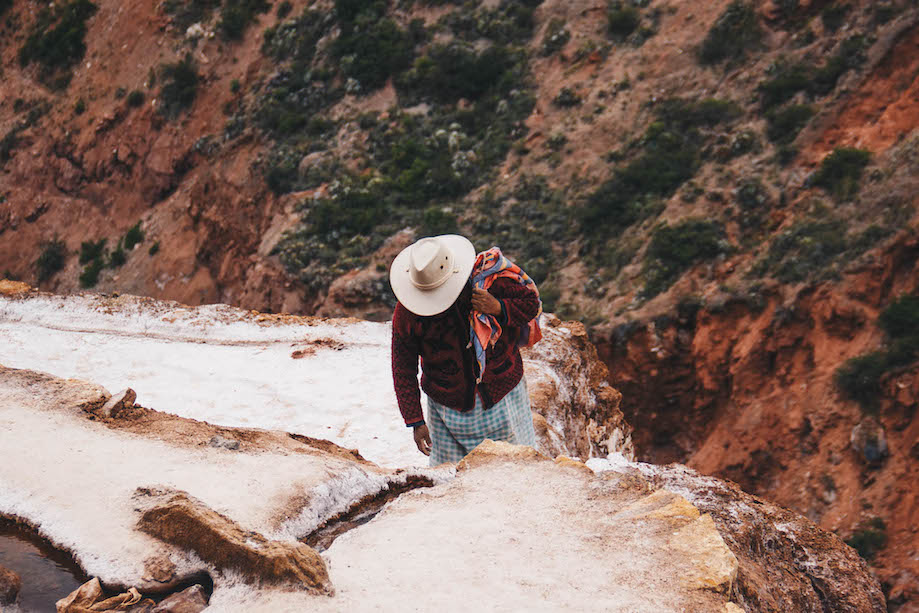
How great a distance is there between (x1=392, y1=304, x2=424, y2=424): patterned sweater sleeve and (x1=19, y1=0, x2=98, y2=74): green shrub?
26.8 m

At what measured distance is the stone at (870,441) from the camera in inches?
411

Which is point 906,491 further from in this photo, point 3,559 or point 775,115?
point 3,559

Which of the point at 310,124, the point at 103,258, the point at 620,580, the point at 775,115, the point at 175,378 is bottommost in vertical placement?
the point at 103,258

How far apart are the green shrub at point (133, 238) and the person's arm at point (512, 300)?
20.9m

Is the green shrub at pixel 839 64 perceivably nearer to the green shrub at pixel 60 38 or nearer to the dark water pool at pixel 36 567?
the dark water pool at pixel 36 567

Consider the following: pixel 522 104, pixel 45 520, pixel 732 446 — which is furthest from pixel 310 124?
pixel 45 520

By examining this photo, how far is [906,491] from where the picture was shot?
32.5ft

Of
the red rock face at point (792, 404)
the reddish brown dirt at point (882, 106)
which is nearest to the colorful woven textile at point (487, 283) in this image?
the red rock face at point (792, 404)

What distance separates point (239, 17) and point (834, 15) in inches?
643

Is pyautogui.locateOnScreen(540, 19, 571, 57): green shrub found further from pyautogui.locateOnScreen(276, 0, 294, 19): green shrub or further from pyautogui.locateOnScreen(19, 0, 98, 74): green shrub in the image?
pyautogui.locateOnScreen(19, 0, 98, 74): green shrub

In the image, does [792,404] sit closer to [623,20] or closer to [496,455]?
[496,455]

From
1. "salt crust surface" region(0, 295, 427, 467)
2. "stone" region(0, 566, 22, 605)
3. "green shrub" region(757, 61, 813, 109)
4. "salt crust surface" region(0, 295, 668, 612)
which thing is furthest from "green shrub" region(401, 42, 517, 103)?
"stone" region(0, 566, 22, 605)

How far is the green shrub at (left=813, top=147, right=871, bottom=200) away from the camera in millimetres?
12602

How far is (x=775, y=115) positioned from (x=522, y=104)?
6123 mm
